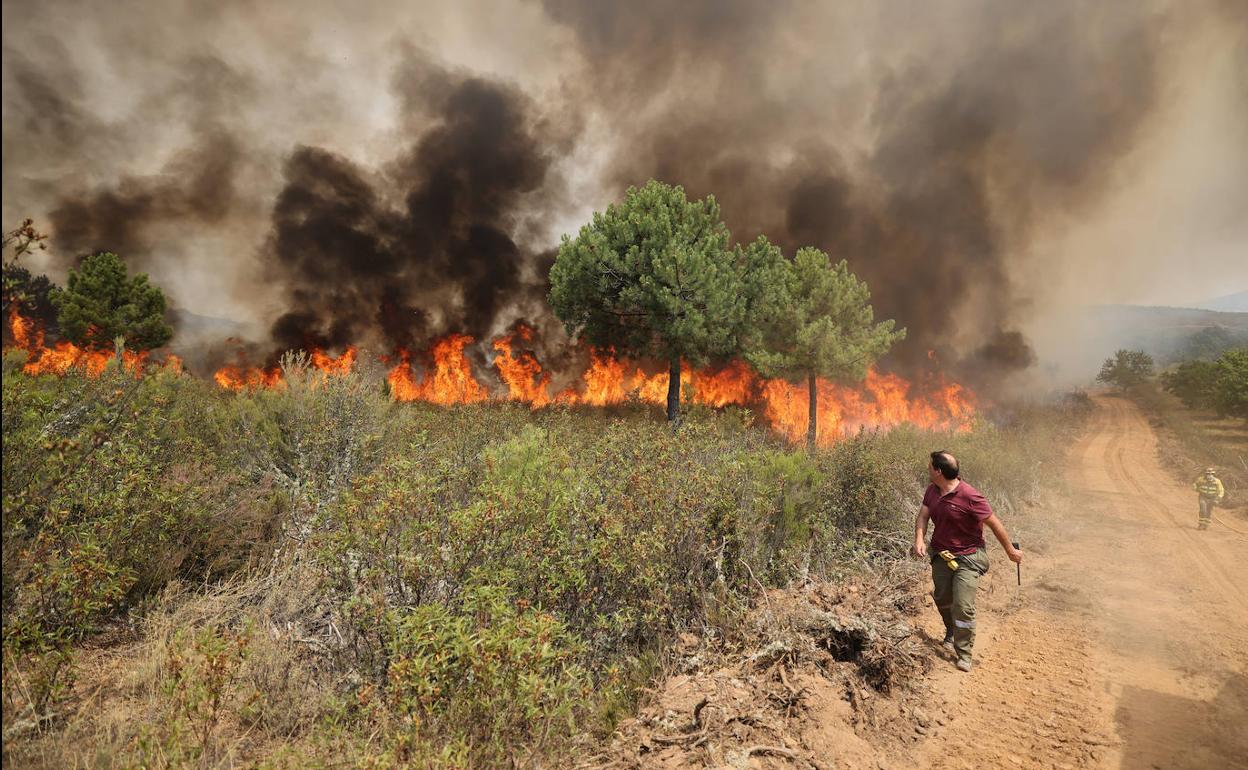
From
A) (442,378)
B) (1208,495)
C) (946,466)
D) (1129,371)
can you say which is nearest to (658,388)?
(442,378)

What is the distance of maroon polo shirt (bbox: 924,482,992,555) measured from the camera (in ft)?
19.3

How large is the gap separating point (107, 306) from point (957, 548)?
135 ft

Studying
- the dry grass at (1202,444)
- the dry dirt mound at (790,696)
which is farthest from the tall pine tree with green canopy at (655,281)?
the dry grass at (1202,444)

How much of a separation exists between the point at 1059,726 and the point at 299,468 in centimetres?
956

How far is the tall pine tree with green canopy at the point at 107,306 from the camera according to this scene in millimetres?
28469

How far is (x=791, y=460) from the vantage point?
27.2 ft

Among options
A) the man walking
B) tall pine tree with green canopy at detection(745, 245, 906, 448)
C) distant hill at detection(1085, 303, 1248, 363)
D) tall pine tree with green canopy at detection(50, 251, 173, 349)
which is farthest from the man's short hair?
distant hill at detection(1085, 303, 1248, 363)

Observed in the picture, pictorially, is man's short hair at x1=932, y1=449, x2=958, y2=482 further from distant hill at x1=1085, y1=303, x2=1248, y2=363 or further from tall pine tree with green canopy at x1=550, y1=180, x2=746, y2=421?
distant hill at x1=1085, y1=303, x2=1248, y2=363

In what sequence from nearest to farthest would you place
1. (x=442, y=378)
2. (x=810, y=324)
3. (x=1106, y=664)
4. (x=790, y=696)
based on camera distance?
(x=790, y=696)
(x=1106, y=664)
(x=810, y=324)
(x=442, y=378)

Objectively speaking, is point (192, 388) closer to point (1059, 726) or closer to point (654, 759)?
point (654, 759)

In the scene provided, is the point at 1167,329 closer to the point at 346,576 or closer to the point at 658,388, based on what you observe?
the point at 658,388

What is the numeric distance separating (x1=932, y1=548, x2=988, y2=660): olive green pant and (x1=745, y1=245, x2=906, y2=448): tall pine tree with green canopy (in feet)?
46.1

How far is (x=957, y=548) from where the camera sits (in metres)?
5.91

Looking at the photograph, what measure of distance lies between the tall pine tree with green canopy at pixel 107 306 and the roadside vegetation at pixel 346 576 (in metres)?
30.4
